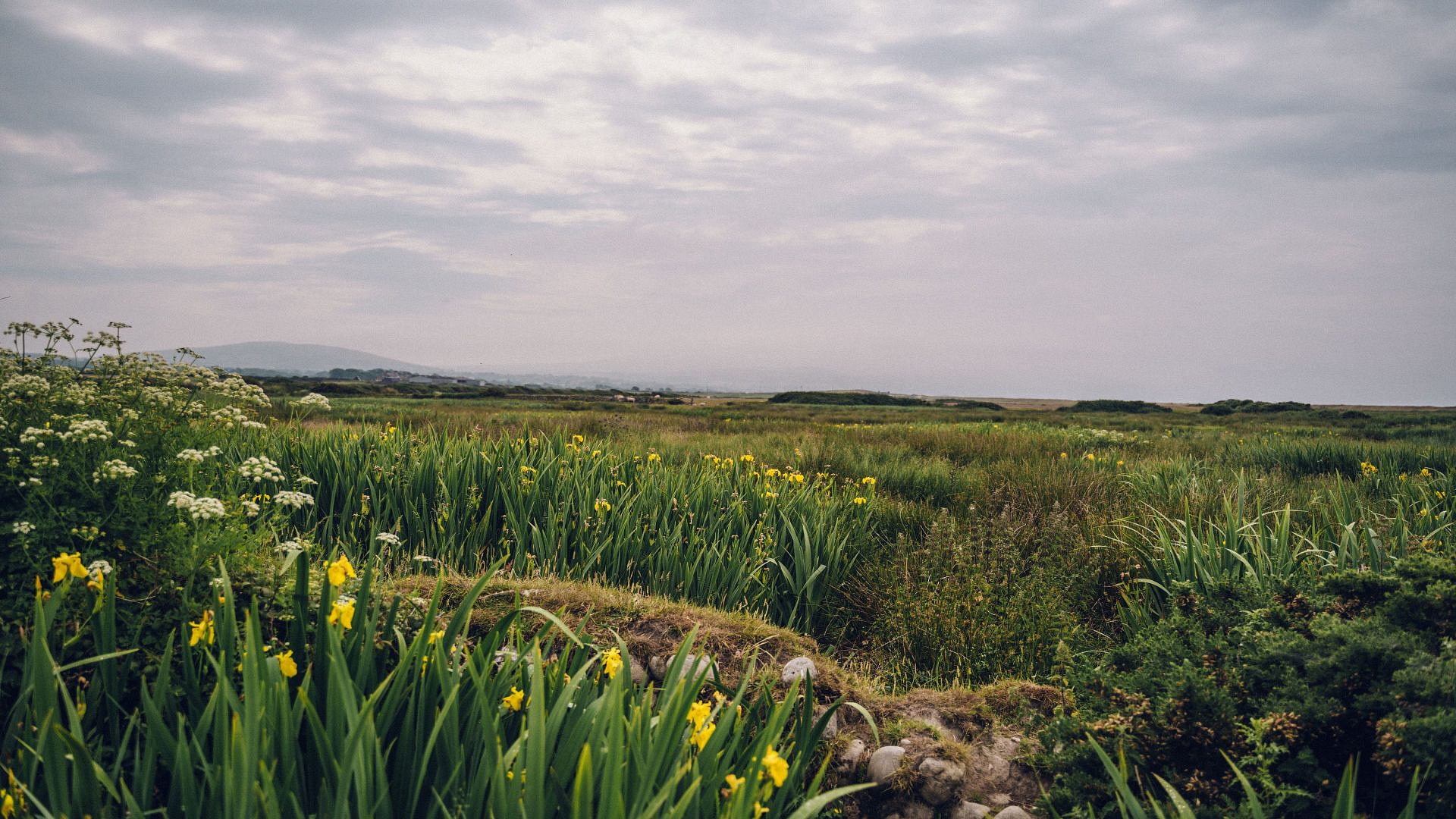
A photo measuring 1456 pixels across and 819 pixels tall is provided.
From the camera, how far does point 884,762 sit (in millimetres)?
2988

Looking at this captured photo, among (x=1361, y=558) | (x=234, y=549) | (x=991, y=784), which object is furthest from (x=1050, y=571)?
(x=234, y=549)

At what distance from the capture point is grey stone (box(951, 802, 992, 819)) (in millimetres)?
2760

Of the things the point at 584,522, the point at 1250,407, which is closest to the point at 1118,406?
the point at 1250,407

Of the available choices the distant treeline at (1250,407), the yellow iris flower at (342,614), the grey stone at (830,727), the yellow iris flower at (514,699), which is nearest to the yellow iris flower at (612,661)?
the yellow iris flower at (514,699)

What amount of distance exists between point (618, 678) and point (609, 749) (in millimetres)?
220

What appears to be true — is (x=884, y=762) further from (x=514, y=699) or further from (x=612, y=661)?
(x=514, y=699)

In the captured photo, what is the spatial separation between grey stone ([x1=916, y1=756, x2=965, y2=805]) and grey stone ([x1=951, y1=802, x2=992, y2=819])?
6cm

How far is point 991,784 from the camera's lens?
3.00m

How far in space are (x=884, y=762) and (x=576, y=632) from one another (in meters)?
1.41

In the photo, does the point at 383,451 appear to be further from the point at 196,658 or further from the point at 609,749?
the point at 609,749

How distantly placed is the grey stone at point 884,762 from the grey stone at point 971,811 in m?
0.27

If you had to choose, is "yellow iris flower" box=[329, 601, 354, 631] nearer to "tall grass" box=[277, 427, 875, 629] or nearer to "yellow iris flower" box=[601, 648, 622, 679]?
"yellow iris flower" box=[601, 648, 622, 679]

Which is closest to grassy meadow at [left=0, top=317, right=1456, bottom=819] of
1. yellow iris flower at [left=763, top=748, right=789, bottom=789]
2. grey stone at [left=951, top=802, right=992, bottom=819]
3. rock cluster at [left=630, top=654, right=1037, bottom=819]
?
yellow iris flower at [left=763, top=748, right=789, bottom=789]

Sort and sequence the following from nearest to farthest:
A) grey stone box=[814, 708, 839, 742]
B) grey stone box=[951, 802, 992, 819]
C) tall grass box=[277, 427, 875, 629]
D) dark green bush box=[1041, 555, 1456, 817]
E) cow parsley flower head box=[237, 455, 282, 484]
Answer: dark green bush box=[1041, 555, 1456, 817]
grey stone box=[951, 802, 992, 819]
grey stone box=[814, 708, 839, 742]
cow parsley flower head box=[237, 455, 282, 484]
tall grass box=[277, 427, 875, 629]
